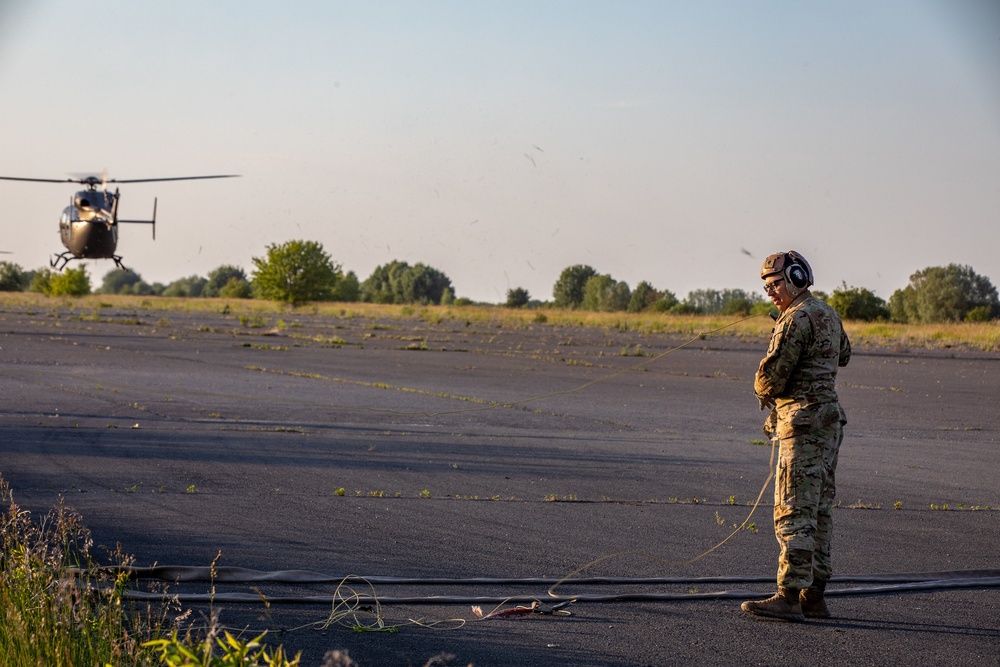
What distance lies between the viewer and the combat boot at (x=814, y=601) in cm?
675

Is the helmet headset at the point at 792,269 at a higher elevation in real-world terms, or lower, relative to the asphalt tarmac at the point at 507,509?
higher

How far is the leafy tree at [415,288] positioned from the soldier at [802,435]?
6255 inches

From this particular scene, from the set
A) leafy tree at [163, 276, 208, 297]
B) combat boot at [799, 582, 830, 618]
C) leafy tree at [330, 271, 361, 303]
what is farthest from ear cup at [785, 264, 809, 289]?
leafy tree at [163, 276, 208, 297]

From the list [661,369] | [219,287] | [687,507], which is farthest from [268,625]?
[219,287]

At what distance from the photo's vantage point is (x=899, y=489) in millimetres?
12273

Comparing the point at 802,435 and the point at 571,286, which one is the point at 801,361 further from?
the point at 571,286

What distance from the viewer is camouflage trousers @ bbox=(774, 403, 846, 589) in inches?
262

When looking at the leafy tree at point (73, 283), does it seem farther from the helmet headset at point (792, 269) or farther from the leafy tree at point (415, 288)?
the helmet headset at point (792, 269)

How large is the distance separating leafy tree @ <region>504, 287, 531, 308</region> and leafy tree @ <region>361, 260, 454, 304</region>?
46.0 feet

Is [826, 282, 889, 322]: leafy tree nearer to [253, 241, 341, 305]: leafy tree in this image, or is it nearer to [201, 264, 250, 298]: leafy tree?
[253, 241, 341, 305]: leafy tree

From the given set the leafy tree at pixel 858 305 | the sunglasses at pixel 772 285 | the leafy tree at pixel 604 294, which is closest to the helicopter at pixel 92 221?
the sunglasses at pixel 772 285

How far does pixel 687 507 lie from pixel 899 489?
3.13 metres

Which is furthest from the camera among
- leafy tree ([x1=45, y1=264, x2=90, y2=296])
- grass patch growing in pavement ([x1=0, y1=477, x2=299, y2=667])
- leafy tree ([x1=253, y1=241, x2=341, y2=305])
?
leafy tree ([x1=45, y1=264, x2=90, y2=296])

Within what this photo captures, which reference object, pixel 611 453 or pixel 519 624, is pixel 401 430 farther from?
pixel 519 624
